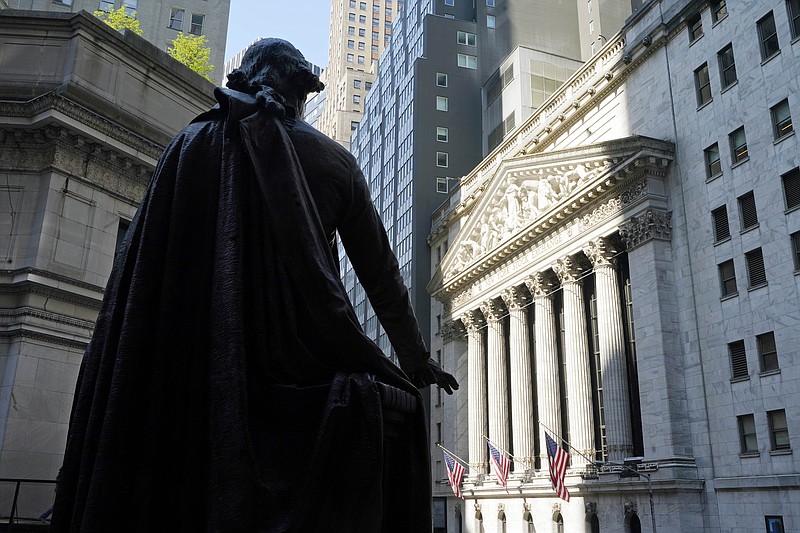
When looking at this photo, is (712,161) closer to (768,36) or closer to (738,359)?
(768,36)

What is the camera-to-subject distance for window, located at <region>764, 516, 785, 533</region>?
2904 cm

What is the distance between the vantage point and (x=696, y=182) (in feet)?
118

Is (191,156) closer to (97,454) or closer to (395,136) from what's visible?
(97,454)

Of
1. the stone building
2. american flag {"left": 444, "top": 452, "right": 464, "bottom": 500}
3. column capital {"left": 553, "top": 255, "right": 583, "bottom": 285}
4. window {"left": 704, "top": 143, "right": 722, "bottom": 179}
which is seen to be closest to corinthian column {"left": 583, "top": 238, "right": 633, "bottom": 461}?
column capital {"left": 553, "top": 255, "right": 583, "bottom": 285}

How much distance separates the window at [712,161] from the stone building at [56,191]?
86.4ft

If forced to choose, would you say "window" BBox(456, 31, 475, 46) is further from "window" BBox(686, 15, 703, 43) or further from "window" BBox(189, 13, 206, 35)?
"window" BBox(189, 13, 206, 35)

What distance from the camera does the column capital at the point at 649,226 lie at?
37.2m

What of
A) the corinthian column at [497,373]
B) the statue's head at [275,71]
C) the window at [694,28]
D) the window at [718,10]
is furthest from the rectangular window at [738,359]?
the statue's head at [275,71]

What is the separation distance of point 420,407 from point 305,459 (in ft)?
2.16

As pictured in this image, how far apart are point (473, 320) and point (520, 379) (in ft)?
29.2

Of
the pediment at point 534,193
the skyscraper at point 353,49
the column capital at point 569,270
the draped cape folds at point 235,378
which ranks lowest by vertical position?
the draped cape folds at point 235,378

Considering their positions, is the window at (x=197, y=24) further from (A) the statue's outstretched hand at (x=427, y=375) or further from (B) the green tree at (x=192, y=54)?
(A) the statue's outstretched hand at (x=427, y=375)

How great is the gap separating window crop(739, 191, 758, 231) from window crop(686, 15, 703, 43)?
32.9 feet

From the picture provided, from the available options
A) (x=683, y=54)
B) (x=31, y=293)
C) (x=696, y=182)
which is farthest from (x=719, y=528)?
(x=31, y=293)
